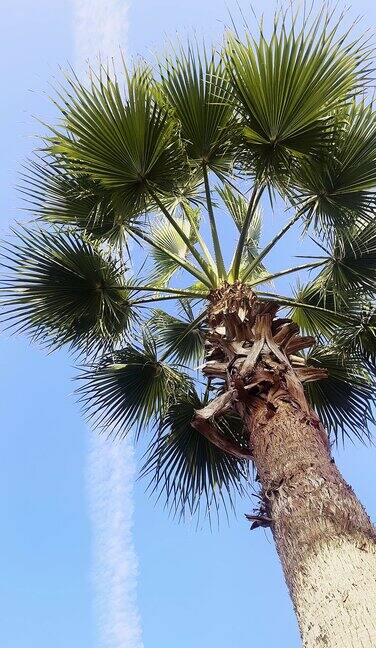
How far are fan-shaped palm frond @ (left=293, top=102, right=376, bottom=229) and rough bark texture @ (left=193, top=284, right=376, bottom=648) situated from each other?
3.69 ft

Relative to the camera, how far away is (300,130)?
4.51 m

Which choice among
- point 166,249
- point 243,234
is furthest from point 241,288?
point 166,249

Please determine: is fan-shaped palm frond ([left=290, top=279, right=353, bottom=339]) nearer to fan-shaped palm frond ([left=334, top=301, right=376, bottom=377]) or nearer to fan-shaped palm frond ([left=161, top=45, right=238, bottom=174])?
fan-shaped palm frond ([left=334, top=301, right=376, bottom=377])

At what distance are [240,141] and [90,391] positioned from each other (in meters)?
2.75

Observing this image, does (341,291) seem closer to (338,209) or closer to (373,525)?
(338,209)

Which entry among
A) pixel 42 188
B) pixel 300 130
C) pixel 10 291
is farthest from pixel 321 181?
pixel 10 291

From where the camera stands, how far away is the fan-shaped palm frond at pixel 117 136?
14.9 ft

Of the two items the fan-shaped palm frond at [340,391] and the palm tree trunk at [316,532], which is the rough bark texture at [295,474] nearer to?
the palm tree trunk at [316,532]

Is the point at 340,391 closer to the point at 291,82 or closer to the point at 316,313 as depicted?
the point at 316,313

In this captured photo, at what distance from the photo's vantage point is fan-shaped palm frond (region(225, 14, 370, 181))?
421cm

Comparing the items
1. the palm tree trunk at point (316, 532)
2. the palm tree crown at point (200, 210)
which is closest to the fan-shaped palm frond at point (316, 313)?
the palm tree crown at point (200, 210)

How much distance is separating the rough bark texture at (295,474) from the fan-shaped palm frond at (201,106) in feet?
4.29

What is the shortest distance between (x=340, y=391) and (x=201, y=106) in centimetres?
293

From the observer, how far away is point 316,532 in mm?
2740
